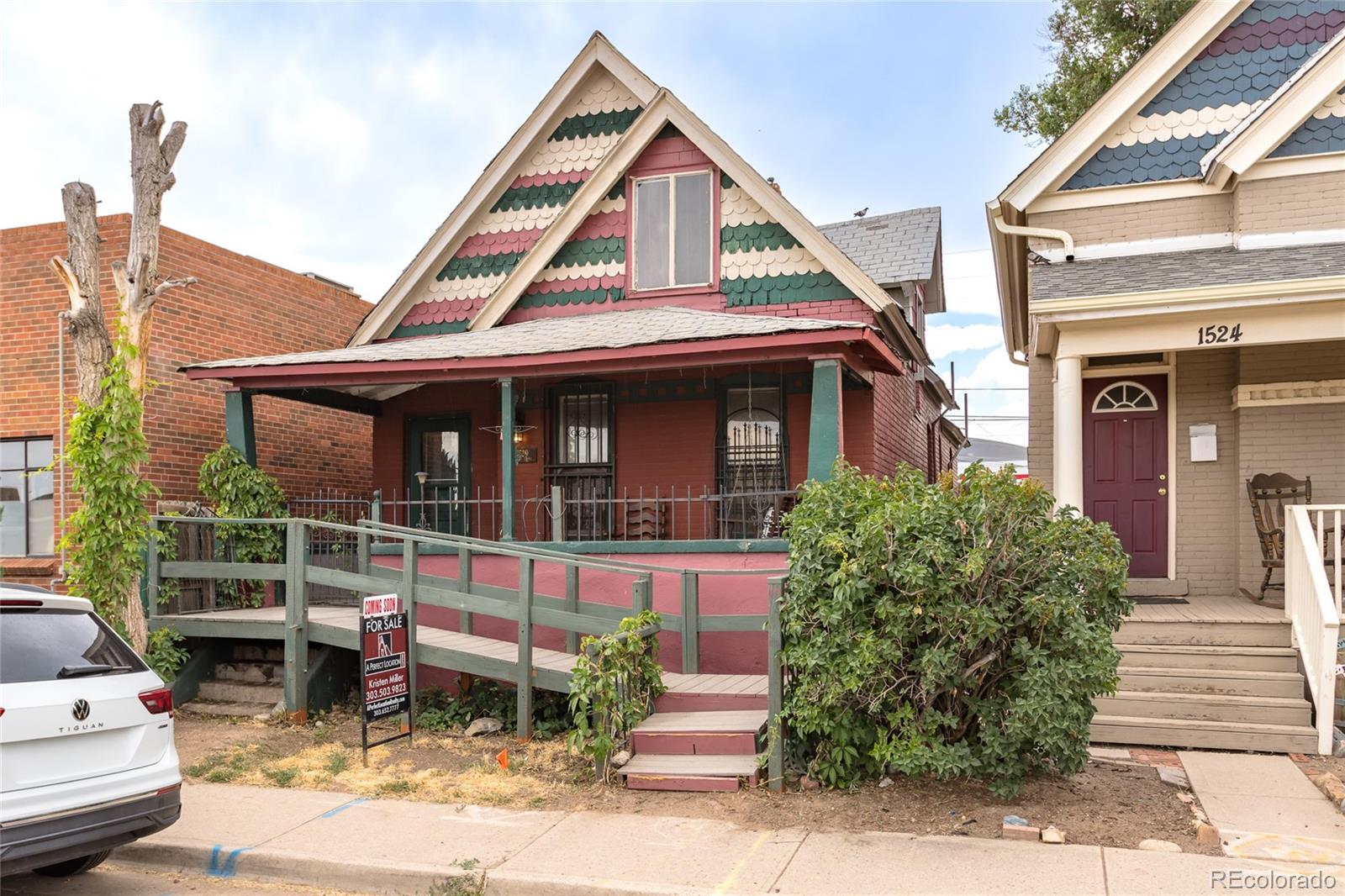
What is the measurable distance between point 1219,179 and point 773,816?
8.43m

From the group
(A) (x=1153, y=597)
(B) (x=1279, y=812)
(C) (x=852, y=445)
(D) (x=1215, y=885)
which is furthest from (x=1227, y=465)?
(D) (x=1215, y=885)

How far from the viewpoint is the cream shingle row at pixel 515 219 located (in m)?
13.9

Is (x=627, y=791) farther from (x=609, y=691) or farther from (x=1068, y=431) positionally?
(x=1068, y=431)

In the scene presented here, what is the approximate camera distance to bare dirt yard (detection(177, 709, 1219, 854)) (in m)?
6.01

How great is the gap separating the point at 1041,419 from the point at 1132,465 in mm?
1108

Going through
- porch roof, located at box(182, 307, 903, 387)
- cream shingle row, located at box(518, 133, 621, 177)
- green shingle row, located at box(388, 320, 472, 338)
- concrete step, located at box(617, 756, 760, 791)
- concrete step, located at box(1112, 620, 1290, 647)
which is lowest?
concrete step, located at box(617, 756, 760, 791)

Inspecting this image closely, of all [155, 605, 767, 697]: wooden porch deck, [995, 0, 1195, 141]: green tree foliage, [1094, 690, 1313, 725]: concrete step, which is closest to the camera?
[1094, 690, 1313, 725]: concrete step

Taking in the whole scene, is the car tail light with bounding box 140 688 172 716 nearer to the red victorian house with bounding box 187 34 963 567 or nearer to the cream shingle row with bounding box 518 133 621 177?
the red victorian house with bounding box 187 34 963 567

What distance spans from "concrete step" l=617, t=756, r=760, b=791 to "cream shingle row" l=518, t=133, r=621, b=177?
356 inches

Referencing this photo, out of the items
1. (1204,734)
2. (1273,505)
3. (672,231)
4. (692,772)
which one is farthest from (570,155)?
(1204,734)

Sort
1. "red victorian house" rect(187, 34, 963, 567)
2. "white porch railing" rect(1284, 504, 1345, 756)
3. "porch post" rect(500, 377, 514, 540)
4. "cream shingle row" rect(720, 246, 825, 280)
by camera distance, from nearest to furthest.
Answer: "white porch railing" rect(1284, 504, 1345, 756) < "porch post" rect(500, 377, 514, 540) < "red victorian house" rect(187, 34, 963, 567) < "cream shingle row" rect(720, 246, 825, 280)

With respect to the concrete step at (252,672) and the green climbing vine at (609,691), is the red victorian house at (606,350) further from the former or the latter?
the green climbing vine at (609,691)

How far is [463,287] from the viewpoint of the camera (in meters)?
14.0

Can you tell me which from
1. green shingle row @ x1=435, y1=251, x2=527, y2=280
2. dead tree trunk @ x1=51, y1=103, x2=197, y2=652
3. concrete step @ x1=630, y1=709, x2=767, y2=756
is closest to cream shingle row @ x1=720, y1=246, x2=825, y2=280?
green shingle row @ x1=435, y1=251, x2=527, y2=280
